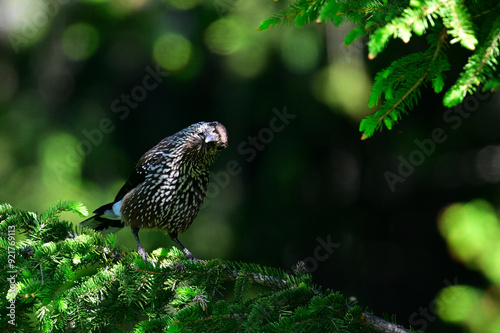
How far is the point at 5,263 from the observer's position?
2.35m

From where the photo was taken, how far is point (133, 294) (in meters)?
2.34

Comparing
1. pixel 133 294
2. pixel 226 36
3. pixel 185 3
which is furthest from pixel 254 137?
pixel 133 294

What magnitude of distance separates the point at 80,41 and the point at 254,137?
1.69m

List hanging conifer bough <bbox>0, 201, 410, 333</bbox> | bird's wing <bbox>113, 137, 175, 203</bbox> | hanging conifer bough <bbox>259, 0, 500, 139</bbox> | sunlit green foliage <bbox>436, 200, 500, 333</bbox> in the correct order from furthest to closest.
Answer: bird's wing <bbox>113, 137, 175, 203</bbox> < sunlit green foliage <bbox>436, 200, 500, 333</bbox> < hanging conifer bough <bbox>0, 201, 410, 333</bbox> < hanging conifer bough <bbox>259, 0, 500, 139</bbox>

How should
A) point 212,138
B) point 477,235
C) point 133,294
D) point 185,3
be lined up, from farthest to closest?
point 185,3
point 477,235
point 212,138
point 133,294

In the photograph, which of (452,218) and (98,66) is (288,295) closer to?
(452,218)

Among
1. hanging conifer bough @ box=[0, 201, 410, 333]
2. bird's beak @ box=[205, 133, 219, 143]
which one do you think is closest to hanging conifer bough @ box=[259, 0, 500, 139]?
hanging conifer bough @ box=[0, 201, 410, 333]

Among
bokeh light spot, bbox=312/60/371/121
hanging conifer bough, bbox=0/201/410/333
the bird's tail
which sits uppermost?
bokeh light spot, bbox=312/60/371/121

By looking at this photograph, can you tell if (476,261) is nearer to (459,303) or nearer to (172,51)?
(459,303)

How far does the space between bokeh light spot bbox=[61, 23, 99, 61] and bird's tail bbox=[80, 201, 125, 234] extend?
137 centimetres

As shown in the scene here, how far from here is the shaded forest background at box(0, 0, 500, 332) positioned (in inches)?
164

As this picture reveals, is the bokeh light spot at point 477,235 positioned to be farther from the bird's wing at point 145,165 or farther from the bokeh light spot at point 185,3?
the bokeh light spot at point 185,3

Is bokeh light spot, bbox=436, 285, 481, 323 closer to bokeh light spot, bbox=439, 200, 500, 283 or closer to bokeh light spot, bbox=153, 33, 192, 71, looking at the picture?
bokeh light spot, bbox=439, 200, 500, 283

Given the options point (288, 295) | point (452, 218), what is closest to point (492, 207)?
point (452, 218)
